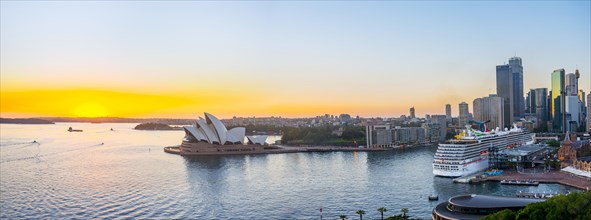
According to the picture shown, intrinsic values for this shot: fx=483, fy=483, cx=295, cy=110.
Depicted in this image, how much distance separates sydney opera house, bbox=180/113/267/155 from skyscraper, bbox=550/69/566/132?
48473 mm

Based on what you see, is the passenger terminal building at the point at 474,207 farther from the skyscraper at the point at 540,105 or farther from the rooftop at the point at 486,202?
the skyscraper at the point at 540,105

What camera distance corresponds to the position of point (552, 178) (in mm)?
21203

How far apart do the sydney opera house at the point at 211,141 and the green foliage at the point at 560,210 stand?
30140mm

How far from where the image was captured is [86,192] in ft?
63.2

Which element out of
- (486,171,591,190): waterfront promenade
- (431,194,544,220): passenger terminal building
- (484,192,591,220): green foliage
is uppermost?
(484,192,591,220): green foliage

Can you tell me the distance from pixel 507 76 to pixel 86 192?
80640mm

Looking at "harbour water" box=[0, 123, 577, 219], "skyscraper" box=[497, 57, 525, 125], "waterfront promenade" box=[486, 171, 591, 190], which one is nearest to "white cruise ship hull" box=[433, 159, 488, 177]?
"harbour water" box=[0, 123, 577, 219]

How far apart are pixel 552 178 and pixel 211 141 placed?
79.2 feet

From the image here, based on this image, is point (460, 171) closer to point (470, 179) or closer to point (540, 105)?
point (470, 179)

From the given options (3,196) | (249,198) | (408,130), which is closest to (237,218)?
(249,198)

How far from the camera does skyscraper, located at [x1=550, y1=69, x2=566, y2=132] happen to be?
2667 inches

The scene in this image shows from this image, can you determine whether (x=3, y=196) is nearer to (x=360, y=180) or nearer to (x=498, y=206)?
(x=360, y=180)

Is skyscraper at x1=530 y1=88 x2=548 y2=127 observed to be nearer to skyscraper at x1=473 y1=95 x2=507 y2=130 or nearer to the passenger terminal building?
skyscraper at x1=473 y1=95 x2=507 y2=130

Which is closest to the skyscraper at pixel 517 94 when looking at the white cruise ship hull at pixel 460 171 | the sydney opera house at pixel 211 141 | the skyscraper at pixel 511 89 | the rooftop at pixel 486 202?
the skyscraper at pixel 511 89
